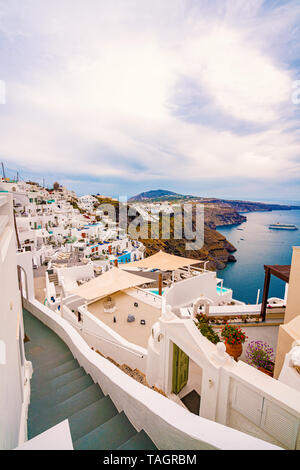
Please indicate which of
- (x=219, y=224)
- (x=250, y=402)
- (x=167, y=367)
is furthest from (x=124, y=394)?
(x=219, y=224)

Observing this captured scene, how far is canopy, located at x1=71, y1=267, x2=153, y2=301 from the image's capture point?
8886 mm

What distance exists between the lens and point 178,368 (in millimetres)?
4996

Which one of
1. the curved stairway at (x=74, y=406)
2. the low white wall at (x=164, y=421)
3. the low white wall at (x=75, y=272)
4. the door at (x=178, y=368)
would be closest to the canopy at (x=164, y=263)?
the low white wall at (x=75, y=272)

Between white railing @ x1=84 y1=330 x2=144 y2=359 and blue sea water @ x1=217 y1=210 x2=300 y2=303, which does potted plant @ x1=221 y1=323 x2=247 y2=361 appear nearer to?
white railing @ x1=84 y1=330 x2=144 y2=359

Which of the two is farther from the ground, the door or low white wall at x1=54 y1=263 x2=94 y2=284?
the door

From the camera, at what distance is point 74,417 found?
2936 mm

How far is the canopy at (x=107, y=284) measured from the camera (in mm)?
8886

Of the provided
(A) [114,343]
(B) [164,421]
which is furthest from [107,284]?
(B) [164,421]

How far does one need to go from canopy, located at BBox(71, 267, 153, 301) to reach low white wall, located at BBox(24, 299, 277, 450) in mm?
5325

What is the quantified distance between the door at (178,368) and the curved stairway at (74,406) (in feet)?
6.32

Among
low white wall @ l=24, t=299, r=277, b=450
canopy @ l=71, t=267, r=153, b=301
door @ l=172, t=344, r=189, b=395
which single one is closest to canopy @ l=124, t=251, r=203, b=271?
canopy @ l=71, t=267, r=153, b=301
